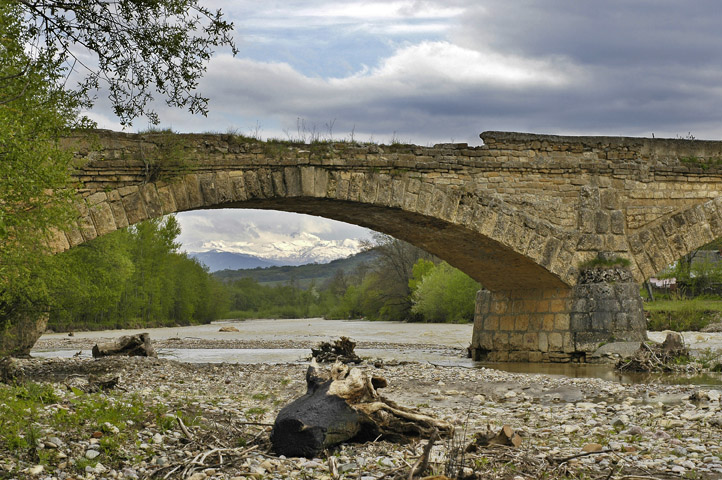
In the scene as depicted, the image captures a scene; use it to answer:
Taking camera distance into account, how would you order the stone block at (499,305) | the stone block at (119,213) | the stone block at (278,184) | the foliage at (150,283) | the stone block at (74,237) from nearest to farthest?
the stone block at (74,237)
the stone block at (119,213)
the stone block at (278,184)
the stone block at (499,305)
the foliage at (150,283)

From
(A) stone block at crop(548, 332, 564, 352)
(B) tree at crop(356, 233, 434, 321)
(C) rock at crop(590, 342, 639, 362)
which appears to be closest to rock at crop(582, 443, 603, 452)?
(C) rock at crop(590, 342, 639, 362)

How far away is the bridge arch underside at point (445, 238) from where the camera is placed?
12656 mm

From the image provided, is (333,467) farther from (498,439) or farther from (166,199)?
(166,199)

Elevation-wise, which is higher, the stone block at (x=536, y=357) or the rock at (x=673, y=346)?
the rock at (x=673, y=346)

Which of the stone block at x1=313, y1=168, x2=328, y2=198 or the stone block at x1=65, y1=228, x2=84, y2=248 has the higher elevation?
the stone block at x1=313, y1=168, x2=328, y2=198

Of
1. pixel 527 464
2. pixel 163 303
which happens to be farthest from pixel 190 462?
pixel 163 303

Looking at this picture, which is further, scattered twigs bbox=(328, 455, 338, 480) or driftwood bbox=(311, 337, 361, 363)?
driftwood bbox=(311, 337, 361, 363)

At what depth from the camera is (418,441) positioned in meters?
5.10

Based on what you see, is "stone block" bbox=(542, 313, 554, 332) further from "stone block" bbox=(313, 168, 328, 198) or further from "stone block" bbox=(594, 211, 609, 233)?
"stone block" bbox=(313, 168, 328, 198)

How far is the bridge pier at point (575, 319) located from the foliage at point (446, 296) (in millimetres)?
26092

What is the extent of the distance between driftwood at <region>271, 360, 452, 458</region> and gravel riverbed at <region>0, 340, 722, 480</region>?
0.11 meters

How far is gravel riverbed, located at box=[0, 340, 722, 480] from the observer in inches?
171

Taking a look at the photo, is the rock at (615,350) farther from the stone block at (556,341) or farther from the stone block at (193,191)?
the stone block at (193,191)

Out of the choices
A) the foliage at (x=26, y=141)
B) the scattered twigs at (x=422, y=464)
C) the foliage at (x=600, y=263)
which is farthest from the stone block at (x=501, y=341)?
the scattered twigs at (x=422, y=464)
